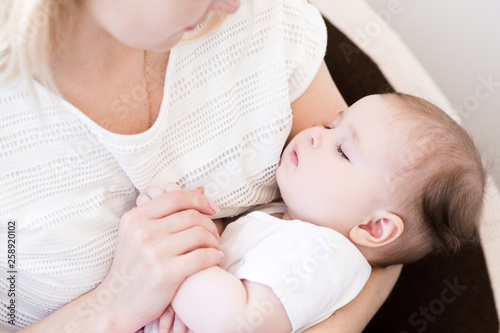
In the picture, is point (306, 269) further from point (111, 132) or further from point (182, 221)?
point (111, 132)

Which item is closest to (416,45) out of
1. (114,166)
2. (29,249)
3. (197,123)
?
(197,123)

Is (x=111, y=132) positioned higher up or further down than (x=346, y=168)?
higher up

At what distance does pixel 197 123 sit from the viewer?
1126mm

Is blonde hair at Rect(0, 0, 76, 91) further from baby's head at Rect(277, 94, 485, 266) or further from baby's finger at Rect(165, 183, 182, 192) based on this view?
baby's head at Rect(277, 94, 485, 266)

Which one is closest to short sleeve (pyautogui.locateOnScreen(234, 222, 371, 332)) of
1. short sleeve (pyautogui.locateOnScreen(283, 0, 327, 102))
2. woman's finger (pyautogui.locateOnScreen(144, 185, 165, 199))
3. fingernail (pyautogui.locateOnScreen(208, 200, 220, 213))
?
fingernail (pyautogui.locateOnScreen(208, 200, 220, 213))

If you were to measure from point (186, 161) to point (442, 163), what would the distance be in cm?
52

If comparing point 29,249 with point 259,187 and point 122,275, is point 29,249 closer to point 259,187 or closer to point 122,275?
point 122,275

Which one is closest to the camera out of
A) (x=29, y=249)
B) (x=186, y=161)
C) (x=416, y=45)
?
(x=29, y=249)

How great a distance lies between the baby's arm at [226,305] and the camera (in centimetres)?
98

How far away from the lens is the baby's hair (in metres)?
1.10

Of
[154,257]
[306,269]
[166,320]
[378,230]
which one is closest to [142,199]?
[154,257]

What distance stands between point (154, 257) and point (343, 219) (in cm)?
41

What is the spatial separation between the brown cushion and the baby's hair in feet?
1.27

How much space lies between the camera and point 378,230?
1.15 m
